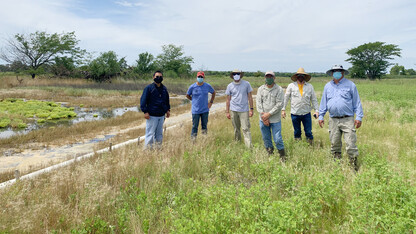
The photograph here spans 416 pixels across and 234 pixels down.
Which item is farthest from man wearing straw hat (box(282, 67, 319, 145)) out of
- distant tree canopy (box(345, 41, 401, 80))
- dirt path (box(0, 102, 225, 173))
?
distant tree canopy (box(345, 41, 401, 80))

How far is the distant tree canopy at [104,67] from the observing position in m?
38.1

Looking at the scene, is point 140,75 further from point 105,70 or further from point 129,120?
point 129,120

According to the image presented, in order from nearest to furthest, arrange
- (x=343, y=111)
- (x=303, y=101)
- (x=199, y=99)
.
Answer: (x=343, y=111), (x=303, y=101), (x=199, y=99)

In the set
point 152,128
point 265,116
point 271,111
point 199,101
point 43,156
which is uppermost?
point 199,101

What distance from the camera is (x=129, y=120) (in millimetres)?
13805

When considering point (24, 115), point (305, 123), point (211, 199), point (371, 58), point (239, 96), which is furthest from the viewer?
point (371, 58)

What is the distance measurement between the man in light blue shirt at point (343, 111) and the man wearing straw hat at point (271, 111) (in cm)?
95

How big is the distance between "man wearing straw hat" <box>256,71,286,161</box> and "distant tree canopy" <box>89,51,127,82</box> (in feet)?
123

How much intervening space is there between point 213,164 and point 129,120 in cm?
1006

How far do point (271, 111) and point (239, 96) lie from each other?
1105 millimetres

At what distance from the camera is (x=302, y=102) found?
5777 mm

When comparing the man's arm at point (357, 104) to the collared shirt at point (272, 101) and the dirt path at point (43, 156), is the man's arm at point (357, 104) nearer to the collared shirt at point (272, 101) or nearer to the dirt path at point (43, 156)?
the collared shirt at point (272, 101)

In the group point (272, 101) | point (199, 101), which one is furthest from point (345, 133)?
point (199, 101)

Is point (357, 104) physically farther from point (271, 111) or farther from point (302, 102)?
point (271, 111)
